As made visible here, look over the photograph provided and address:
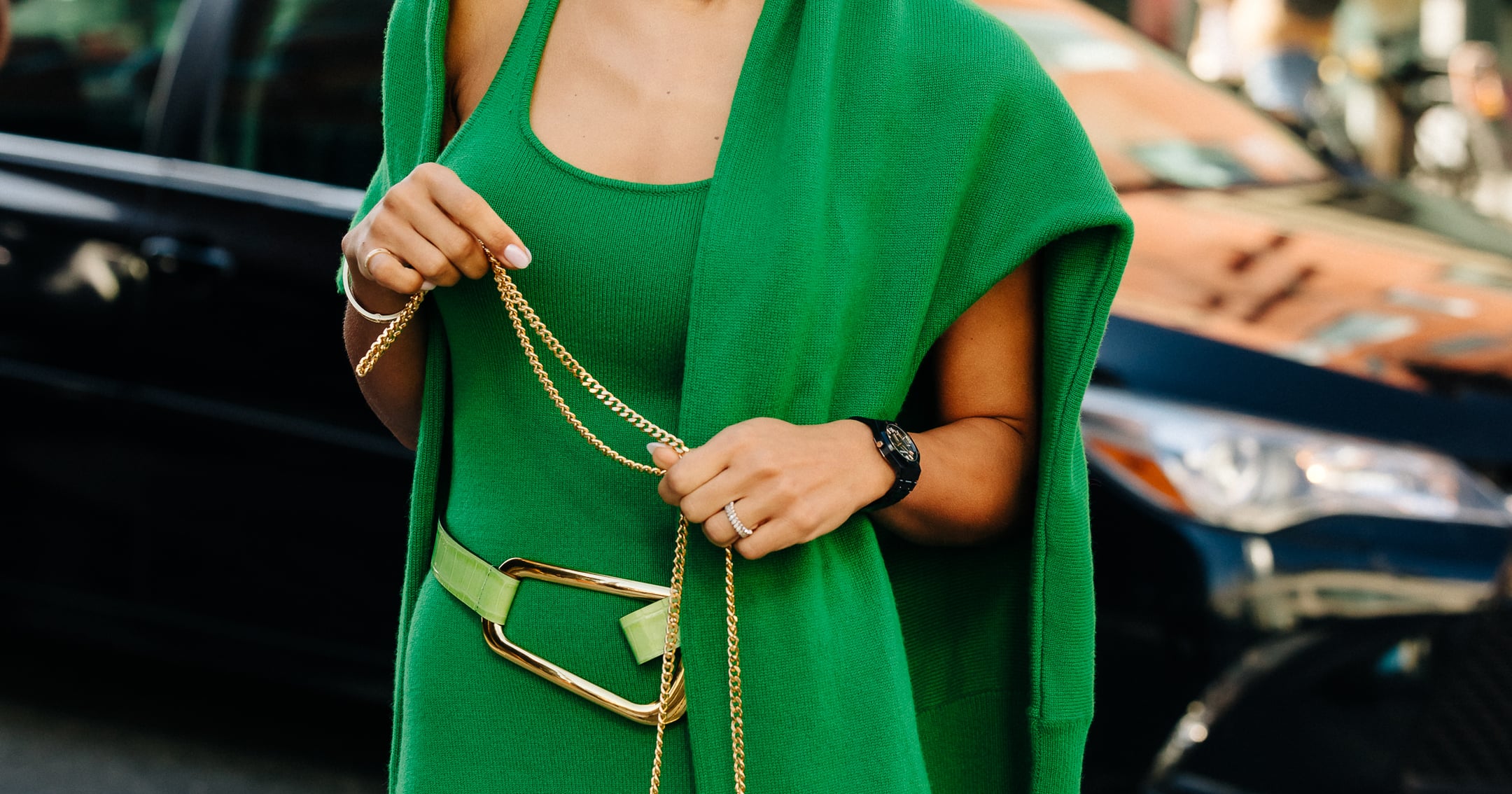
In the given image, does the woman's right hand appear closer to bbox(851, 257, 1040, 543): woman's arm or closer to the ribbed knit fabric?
the ribbed knit fabric

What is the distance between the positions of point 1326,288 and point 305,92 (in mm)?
2079

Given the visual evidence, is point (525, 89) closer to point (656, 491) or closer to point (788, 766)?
point (656, 491)

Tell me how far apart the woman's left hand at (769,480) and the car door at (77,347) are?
224 cm

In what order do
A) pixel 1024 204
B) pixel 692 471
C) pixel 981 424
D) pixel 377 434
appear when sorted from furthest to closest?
pixel 377 434, pixel 981 424, pixel 1024 204, pixel 692 471

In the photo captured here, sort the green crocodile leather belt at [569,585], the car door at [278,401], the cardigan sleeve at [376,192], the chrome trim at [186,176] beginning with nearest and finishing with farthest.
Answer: the green crocodile leather belt at [569,585]
the cardigan sleeve at [376,192]
the car door at [278,401]
the chrome trim at [186,176]

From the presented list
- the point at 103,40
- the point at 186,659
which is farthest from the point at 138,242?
the point at 186,659

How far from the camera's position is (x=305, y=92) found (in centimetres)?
321

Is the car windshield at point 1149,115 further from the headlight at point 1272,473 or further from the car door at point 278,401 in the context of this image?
the car door at point 278,401

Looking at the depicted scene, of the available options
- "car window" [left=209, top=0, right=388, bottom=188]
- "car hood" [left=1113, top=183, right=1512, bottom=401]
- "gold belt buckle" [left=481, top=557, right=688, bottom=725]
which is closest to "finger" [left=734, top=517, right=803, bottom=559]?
"gold belt buckle" [left=481, top=557, right=688, bottom=725]

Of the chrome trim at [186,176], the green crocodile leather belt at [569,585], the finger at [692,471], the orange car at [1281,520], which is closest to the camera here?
the finger at [692,471]

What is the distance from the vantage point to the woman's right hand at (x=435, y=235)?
1.17 metres

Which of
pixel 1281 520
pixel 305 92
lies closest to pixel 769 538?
pixel 1281 520

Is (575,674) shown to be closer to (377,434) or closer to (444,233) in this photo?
(444,233)

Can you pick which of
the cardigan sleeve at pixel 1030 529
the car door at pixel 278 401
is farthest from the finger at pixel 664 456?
the car door at pixel 278 401
